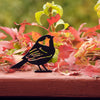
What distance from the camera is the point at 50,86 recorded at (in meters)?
0.45

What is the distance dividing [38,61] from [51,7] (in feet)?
0.59

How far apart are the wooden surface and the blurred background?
73.6 inches

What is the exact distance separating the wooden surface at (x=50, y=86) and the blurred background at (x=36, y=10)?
187cm

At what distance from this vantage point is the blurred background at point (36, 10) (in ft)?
7.73

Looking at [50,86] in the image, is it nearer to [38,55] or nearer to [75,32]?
[38,55]

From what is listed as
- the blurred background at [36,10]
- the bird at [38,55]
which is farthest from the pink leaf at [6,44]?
the blurred background at [36,10]

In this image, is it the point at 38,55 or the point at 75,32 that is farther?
the point at 75,32

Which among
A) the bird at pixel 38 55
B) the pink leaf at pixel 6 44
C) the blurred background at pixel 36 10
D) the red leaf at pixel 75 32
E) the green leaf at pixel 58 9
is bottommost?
the bird at pixel 38 55

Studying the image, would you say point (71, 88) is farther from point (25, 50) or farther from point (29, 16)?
point (29, 16)

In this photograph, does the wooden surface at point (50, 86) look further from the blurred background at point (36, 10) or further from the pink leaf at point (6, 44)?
the blurred background at point (36, 10)

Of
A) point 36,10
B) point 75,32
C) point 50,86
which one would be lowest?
point 50,86

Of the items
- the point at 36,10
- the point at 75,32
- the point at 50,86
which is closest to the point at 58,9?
the point at 75,32

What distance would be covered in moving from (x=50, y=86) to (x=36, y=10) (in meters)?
2.14

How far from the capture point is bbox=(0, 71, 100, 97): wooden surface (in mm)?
443
